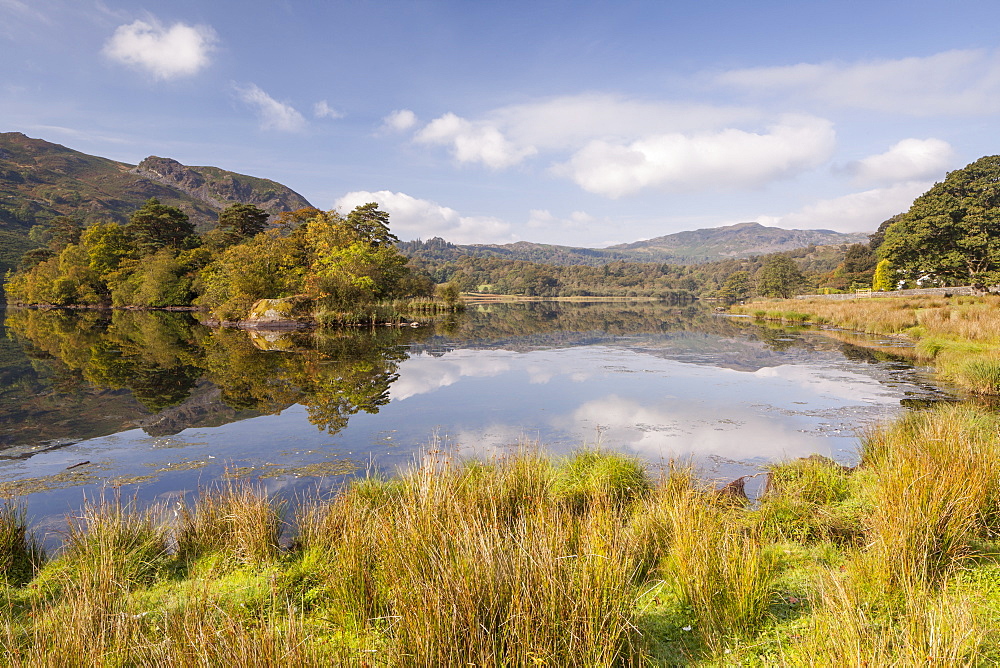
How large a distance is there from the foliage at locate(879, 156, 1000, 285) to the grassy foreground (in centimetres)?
4175

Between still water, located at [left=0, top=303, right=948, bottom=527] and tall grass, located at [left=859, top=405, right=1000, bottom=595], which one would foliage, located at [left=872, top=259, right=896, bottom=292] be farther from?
tall grass, located at [left=859, top=405, right=1000, bottom=595]

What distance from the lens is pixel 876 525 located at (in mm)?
3984

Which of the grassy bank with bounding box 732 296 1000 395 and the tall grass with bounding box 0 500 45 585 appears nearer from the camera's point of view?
the tall grass with bounding box 0 500 45 585

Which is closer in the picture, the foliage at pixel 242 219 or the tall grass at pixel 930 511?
the tall grass at pixel 930 511

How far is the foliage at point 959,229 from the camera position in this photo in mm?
35125

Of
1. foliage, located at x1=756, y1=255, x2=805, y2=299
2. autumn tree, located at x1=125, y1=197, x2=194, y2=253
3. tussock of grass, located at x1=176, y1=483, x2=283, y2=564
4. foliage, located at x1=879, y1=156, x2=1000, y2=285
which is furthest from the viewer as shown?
foliage, located at x1=756, y1=255, x2=805, y2=299

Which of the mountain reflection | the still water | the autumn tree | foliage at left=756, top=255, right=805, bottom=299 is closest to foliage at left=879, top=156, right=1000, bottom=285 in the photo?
the still water

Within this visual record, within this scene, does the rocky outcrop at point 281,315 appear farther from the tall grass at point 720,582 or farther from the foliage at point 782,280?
the foliage at point 782,280

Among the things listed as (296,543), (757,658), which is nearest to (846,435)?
(757,658)

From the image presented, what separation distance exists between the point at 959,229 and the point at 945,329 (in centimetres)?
2379

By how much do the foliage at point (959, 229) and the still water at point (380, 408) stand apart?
23.5 m

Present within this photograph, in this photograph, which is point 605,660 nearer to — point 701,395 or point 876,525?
point 876,525

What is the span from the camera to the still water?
775 cm

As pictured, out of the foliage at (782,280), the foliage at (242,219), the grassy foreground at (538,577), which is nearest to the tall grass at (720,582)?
the grassy foreground at (538,577)
